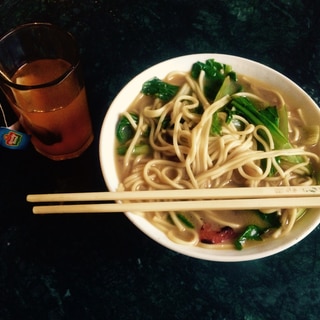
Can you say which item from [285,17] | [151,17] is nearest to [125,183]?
[151,17]

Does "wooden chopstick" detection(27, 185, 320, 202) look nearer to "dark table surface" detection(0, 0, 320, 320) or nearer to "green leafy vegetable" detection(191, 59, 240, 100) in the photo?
"dark table surface" detection(0, 0, 320, 320)

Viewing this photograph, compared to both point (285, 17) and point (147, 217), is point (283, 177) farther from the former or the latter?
point (285, 17)

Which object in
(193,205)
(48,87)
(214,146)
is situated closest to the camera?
(193,205)

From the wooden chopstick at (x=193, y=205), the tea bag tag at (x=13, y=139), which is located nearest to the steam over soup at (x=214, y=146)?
the wooden chopstick at (x=193, y=205)

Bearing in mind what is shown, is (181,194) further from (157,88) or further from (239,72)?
(239,72)

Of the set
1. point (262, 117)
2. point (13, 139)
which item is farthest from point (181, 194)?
point (13, 139)

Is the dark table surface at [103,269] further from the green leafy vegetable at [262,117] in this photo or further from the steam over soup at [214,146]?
the green leafy vegetable at [262,117]
